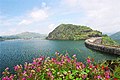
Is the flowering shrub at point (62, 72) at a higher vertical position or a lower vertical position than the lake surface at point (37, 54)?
higher

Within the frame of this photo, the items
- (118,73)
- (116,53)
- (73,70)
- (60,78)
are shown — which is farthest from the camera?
(116,53)

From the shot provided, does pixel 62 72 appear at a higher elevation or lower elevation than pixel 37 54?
higher

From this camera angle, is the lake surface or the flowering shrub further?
the lake surface

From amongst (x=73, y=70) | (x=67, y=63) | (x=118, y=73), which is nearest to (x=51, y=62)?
(x=67, y=63)

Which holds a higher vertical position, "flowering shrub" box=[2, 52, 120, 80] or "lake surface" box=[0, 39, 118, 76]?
"flowering shrub" box=[2, 52, 120, 80]

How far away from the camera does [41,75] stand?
22.4 feet

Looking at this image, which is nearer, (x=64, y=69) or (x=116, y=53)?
(x=64, y=69)

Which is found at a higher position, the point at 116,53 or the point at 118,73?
the point at 118,73

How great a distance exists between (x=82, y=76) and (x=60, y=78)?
2.38ft

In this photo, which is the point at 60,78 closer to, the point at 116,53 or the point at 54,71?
the point at 54,71

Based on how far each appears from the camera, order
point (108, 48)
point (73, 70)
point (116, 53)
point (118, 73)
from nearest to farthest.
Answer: point (73, 70), point (118, 73), point (116, 53), point (108, 48)

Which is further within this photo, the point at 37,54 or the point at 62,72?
the point at 37,54

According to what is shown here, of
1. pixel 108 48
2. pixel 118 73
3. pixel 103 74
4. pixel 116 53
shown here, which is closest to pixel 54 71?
pixel 103 74

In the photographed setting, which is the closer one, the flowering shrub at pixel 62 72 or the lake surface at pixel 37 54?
the flowering shrub at pixel 62 72
